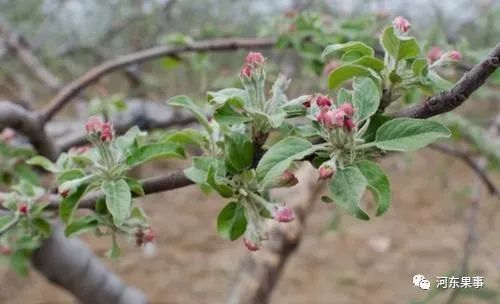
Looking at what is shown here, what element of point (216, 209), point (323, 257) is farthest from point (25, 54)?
point (216, 209)

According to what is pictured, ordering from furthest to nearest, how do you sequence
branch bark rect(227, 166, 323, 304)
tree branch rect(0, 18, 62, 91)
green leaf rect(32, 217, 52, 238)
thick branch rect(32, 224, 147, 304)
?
1. tree branch rect(0, 18, 62, 91)
2. branch bark rect(227, 166, 323, 304)
3. thick branch rect(32, 224, 147, 304)
4. green leaf rect(32, 217, 52, 238)

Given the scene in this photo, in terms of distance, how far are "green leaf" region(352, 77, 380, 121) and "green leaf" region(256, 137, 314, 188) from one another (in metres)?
0.04

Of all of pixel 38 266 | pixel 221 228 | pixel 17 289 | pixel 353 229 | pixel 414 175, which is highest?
pixel 221 228

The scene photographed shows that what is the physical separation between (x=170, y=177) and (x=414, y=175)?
3539 millimetres

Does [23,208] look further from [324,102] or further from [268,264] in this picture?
[268,264]

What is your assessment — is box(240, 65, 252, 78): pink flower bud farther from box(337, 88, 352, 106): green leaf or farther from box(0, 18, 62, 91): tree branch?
box(0, 18, 62, 91): tree branch

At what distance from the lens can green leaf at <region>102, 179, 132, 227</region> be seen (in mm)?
440

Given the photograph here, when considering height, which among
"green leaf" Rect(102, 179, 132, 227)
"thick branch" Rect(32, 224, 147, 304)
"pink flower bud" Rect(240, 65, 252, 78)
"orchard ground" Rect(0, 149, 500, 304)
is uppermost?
"pink flower bud" Rect(240, 65, 252, 78)

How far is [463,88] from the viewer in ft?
1.23

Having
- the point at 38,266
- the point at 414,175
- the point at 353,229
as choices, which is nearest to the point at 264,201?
the point at 38,266

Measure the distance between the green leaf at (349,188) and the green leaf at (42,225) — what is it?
0.30 meters

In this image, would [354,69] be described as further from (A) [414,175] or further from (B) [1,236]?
(A) [414,175]

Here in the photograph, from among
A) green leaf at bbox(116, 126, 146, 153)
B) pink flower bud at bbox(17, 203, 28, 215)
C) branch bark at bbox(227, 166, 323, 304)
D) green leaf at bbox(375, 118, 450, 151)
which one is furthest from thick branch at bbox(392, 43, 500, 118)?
branch bark at bbox(227, 166, 323, 304)

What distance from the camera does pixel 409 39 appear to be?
42cm
